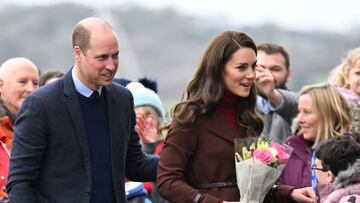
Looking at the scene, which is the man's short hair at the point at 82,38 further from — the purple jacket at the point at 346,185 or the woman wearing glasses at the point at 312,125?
the woman wearing glasses at the point at 312,125

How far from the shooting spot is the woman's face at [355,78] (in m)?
8.81

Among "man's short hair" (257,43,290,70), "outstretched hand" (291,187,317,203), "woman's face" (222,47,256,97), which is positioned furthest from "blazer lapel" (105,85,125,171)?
"man's short hair" (257,43,290,70)

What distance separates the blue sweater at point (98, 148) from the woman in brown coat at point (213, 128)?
1.05 feet

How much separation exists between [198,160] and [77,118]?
0.76 meters

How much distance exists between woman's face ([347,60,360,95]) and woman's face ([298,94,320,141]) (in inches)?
32.9

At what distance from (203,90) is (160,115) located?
2654 mm

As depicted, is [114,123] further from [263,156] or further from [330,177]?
[330,177]

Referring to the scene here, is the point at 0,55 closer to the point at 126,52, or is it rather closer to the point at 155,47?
the point at 126,52

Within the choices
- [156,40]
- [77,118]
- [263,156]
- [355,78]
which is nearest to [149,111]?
[355,78]

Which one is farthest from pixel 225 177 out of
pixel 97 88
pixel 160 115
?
pixel 160 115

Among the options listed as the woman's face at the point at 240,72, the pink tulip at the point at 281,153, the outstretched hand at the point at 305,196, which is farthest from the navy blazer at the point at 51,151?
the outstretched hand at the point at 305,196

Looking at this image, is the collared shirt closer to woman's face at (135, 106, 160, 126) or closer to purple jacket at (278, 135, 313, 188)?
purple jacket at (278, 135, 313, 188)

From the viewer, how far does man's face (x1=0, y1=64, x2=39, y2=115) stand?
26.8 ft

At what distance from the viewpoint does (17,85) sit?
818 cm
